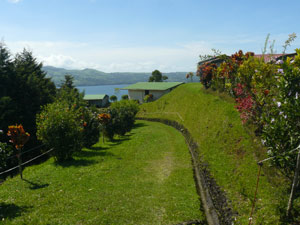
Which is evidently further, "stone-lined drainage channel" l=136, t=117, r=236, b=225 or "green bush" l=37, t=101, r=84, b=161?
"green bush" l=37, t=101, r=84, b=161

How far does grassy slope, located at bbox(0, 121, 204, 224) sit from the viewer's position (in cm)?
874

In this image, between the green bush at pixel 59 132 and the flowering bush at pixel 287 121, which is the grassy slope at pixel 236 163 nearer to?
the flowering bush at pixel 287 121

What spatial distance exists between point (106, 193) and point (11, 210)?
12.4ft

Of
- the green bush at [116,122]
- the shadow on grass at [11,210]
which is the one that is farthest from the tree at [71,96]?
the shadow on grass at [11,210]

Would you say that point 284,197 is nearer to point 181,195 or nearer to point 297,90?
point 297,90

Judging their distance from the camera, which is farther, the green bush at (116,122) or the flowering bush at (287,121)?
the green bush at (116,122)

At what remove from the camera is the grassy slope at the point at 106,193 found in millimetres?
8742

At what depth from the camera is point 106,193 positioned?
1087 cm

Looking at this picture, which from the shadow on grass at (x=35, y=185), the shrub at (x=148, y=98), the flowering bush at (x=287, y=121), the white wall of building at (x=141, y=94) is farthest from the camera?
the white wall of building at (x=141, y=94)

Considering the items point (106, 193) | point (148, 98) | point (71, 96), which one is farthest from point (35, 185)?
point (148, 98)

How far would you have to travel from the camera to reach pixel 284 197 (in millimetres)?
7492

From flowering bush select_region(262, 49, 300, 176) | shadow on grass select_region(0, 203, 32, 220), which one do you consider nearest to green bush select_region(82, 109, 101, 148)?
shadow on grass select_region(0, 203, 32, 220)

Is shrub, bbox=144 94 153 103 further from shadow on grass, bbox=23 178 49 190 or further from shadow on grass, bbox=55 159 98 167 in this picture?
shadow on grass, bbox=23 178 49 190

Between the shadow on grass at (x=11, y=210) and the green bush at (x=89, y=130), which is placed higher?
the green bush at (x=89, y=130)
